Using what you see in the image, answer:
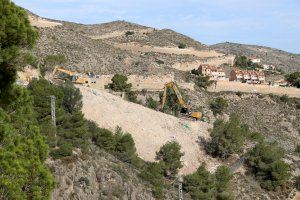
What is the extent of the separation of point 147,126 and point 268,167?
10.0m

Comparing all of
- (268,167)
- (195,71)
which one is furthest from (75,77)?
(195,71)

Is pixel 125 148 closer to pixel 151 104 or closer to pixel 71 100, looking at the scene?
pixel 71 100

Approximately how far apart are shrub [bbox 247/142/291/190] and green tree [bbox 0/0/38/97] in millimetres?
31026

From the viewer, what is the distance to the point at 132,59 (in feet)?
254

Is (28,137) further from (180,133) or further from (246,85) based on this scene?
(246,85)

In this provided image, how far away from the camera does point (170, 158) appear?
125ft

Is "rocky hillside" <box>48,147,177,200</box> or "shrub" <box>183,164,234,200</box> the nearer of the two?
"rocky hillside" <box>48,147,177,200</box>

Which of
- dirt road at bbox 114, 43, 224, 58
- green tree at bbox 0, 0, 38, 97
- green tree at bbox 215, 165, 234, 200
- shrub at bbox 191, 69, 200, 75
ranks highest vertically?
green tree at bbox 0, 0, 38, 97

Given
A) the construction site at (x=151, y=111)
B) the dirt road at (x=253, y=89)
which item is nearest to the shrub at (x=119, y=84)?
the construction site at (x=151, y=111)

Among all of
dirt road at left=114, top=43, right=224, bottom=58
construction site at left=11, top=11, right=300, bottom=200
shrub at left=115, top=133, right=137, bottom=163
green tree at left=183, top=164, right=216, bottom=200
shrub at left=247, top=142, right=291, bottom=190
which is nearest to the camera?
construction site at left=11, top=11, right=300, bottom=200

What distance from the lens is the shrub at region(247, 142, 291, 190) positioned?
138 feet

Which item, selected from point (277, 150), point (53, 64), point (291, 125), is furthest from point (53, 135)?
point (291, 125)

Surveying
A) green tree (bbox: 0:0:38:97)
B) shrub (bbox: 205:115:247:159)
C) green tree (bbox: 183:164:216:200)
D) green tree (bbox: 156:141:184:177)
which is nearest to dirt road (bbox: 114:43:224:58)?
shrub (bbox: 205:115:247:159)

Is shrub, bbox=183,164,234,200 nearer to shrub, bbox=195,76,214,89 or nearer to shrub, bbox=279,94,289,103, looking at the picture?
shrub, bbox=195,76,214,89
